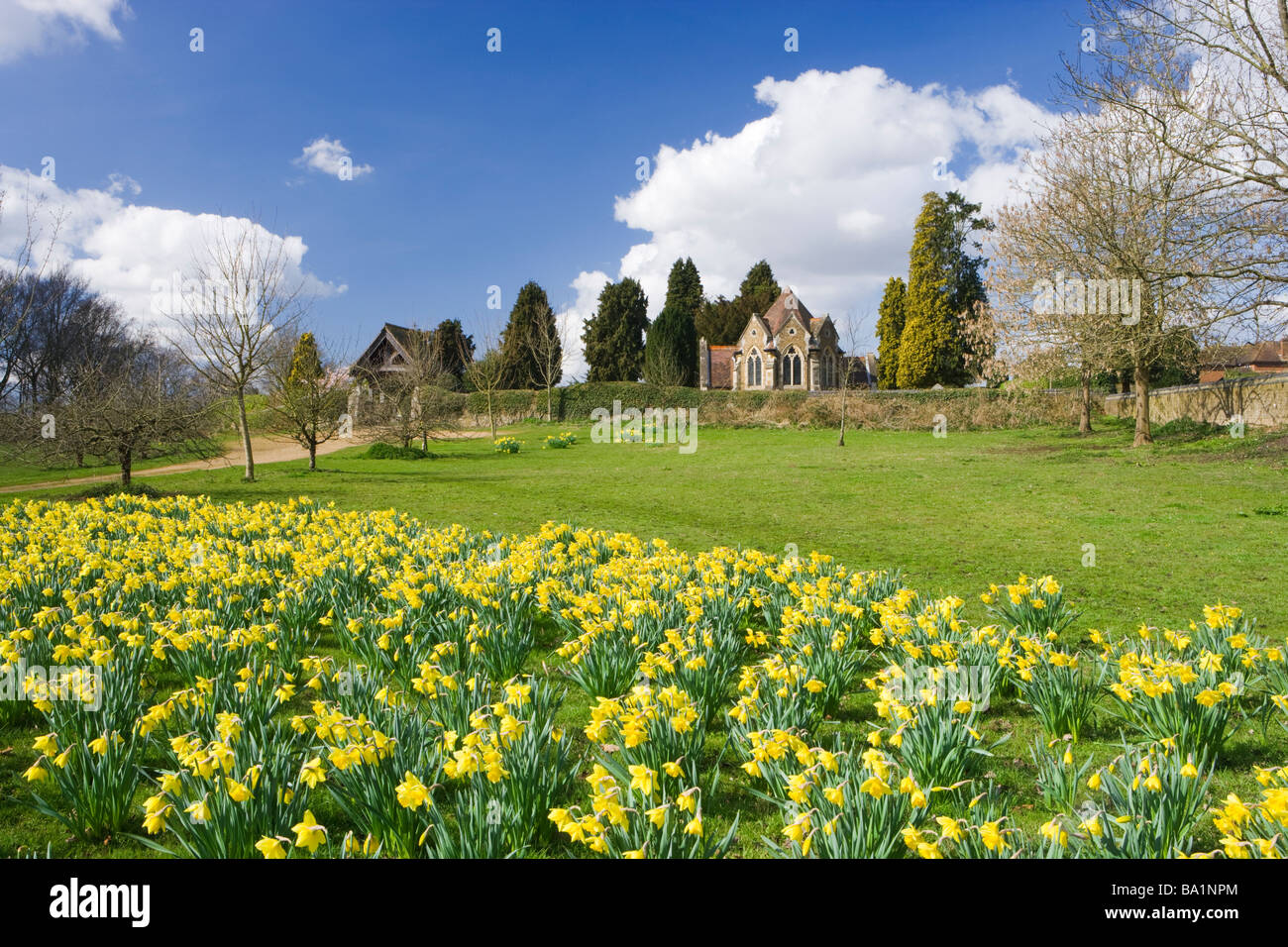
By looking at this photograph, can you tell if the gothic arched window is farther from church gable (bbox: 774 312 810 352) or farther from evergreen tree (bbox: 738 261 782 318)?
evergreen tree (bbox: 738 261 782 318)

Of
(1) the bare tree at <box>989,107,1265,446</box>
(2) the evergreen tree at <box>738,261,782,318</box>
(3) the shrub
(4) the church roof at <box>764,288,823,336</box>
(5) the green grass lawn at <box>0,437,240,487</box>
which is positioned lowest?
(5) the green grass lawn at <box>0,437,240,487</box>

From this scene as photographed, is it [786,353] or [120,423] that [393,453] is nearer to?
[120,423]

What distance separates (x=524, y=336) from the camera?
52.4m

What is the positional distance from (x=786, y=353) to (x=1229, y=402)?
3209 centimetres

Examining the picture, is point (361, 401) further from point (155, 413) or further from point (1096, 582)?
point (1096, 582)

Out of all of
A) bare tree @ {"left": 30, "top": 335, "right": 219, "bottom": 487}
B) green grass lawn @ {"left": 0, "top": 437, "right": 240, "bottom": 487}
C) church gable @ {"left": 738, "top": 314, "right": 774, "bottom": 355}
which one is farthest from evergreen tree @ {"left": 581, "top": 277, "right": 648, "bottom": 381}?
bare tree @ {"left": 30, "top": 335, "right": 219, "bottom": 487}

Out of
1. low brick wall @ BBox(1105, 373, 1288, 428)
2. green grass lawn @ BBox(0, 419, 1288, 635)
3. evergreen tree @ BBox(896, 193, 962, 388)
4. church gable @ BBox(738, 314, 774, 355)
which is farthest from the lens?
church gable @ BBox(738, 314, 774, 355)

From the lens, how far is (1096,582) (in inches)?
305

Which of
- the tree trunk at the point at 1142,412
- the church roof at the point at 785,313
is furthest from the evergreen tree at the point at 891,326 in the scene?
the tree trunk at the point at 1142,412

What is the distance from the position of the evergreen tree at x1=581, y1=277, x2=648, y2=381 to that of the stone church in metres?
6.24

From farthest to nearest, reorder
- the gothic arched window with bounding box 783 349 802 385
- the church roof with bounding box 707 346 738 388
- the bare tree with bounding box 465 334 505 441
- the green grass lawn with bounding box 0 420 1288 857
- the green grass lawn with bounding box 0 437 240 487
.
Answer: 1. the church roof with bounding box 707 346 738 388
2. the gothic arched window with bounding box 783 349 802 385
3. the bare tree with bounding box 465 334 505 441
4. the green grass lawn with bounding box 0 437 240 487
5. the green grass lawn with bounding box 0 420 1288 857

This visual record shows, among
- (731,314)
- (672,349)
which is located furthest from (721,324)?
(672,349)

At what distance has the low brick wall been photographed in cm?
2144
